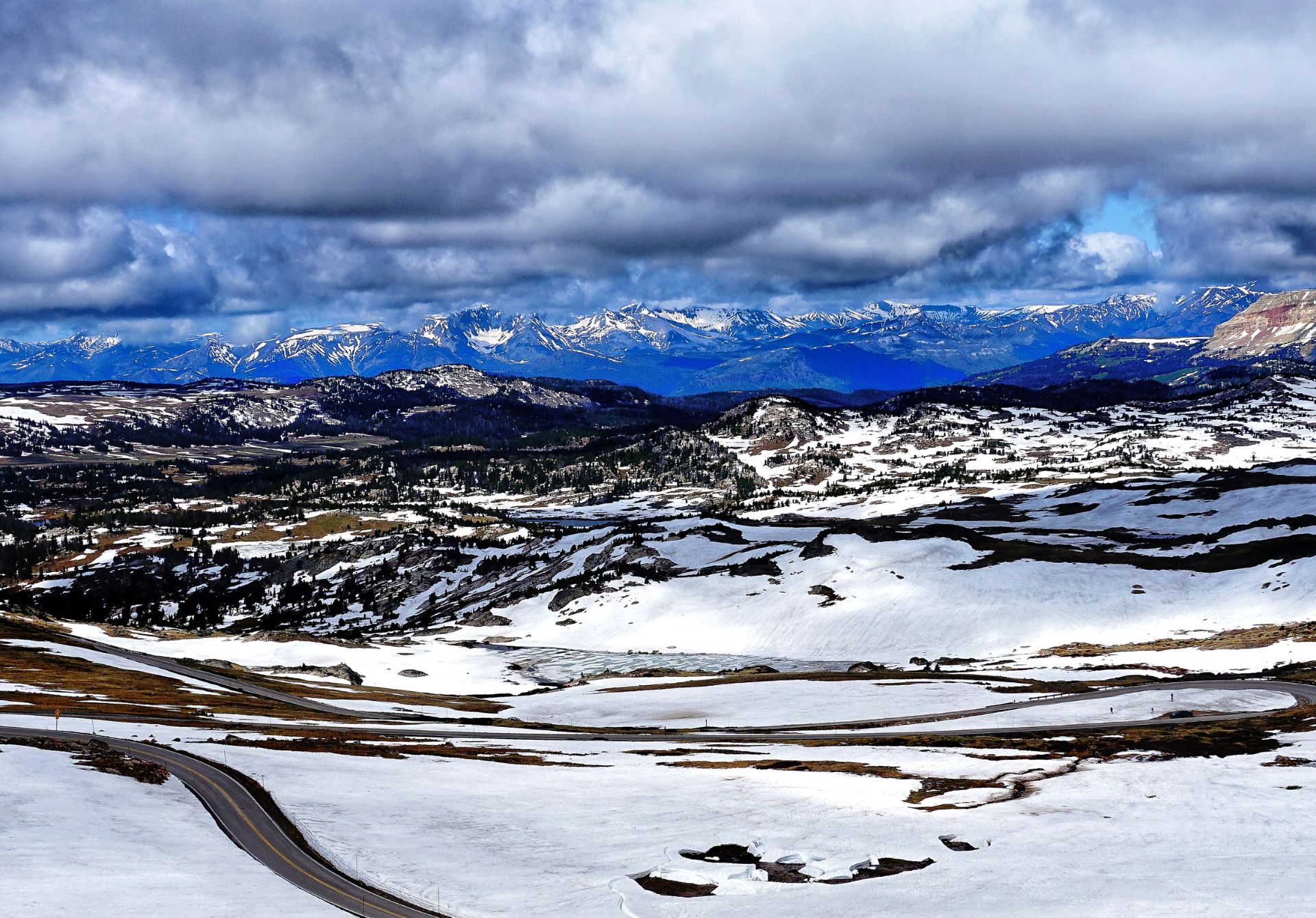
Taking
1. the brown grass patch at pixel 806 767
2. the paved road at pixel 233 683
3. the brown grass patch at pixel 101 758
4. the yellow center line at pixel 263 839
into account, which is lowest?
the paved road at pixel 233 683

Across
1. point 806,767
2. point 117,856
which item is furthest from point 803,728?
point 117,856

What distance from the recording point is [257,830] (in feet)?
172

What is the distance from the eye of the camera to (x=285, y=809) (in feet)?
186

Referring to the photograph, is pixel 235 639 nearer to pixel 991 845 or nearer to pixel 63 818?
pixel 63 818

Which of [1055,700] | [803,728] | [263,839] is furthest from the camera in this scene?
[1055,700]

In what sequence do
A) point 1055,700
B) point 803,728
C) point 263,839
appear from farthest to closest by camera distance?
point 1055,700, point 803,728, point 263,839

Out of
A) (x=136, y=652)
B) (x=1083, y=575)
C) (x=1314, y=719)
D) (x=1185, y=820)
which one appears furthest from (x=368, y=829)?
(x=1083, y=575)

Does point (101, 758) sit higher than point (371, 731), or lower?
higher

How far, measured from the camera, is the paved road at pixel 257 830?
1634 inches

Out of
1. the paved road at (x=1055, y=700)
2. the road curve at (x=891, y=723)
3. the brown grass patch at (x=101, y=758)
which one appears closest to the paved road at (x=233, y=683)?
the road curve at (x=891, y=723)

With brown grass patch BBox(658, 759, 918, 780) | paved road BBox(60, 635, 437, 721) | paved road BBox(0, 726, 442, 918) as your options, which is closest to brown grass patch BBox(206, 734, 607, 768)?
paved road BBox(0, 726, 442, 918)

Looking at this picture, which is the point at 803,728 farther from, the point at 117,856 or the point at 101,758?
the point at 117,856

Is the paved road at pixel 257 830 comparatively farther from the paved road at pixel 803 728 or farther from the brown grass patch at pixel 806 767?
the brown grass patch at pixel 806 767

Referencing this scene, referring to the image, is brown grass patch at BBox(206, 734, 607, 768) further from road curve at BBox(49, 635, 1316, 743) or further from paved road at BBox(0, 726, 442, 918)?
road curve at BBox(49, 635, 1316, 743)
